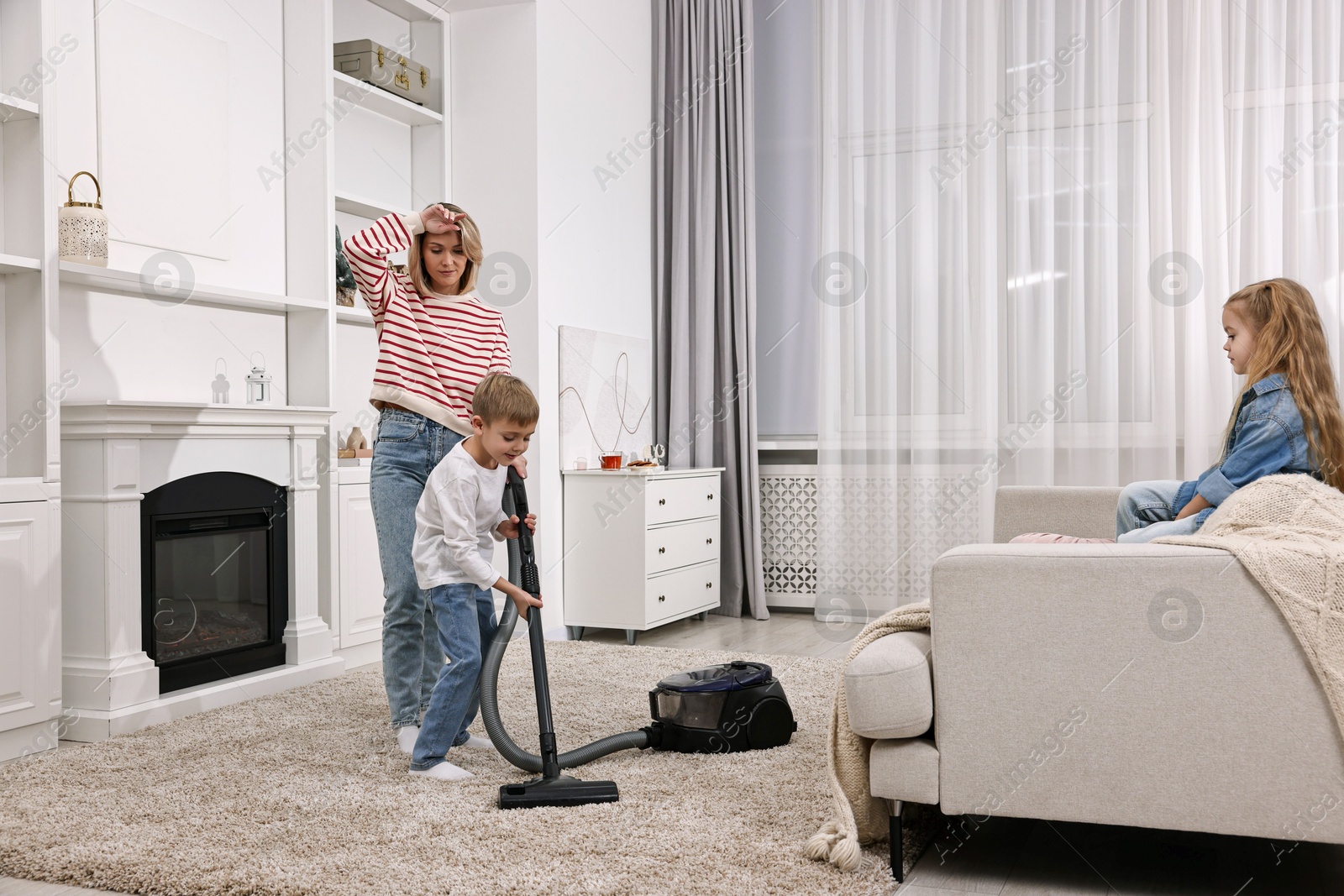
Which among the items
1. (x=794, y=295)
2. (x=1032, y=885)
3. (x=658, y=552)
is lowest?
(x=1032, y=885)

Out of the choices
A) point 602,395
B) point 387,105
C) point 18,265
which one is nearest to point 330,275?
point 387,105

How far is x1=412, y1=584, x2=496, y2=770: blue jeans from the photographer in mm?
2338

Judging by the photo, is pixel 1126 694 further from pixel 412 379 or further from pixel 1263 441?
pixel 412 379

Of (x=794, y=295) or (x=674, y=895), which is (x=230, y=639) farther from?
(x=794, y=295)

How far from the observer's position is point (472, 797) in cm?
223

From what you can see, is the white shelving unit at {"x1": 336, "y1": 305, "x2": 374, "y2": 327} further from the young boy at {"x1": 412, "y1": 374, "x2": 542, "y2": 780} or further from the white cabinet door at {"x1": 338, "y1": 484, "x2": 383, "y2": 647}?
the young boy at {"x1": 412, "y1": 374, "x2": 542, "y2": 780}

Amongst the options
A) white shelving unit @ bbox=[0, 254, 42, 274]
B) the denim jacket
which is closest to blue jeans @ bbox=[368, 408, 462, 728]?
white shelving unit @ bbox=[0, 254, 42, 274]

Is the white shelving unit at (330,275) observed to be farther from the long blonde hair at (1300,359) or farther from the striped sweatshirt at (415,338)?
the long blonde hair at (1300,359)

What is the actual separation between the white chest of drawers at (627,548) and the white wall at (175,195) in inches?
50.4

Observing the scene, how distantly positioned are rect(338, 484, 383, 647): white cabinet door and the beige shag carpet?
0.80 meters

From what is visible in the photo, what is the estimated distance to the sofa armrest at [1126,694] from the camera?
163 centimetres

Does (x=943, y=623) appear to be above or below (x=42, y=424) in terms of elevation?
below

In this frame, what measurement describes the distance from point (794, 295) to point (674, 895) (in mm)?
3805

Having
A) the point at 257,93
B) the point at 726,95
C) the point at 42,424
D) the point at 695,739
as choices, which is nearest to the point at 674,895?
the point at 695,739
